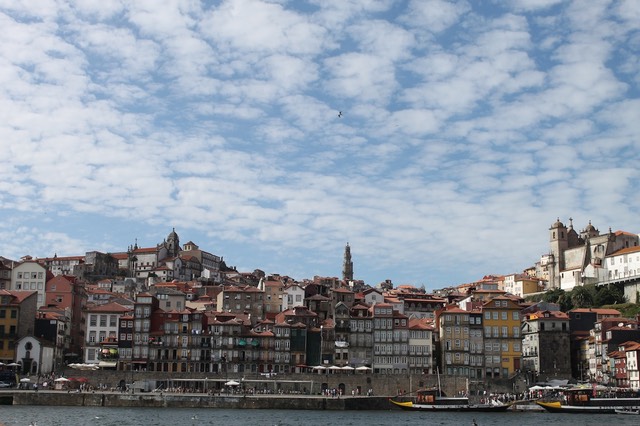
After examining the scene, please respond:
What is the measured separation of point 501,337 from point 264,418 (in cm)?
3671

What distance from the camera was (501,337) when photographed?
92125 mm

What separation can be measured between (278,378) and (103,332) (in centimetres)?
2281

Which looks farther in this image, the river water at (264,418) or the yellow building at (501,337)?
the yellow building at (501,337)

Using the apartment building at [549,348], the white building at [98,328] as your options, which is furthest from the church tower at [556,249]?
the white building at [98,328]

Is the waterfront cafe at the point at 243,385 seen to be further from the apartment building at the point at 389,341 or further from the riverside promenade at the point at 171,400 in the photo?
the apartment building at the point at 389,341

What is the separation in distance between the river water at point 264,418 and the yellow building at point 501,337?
15.5 meters

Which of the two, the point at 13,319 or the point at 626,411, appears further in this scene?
the point at 13,319

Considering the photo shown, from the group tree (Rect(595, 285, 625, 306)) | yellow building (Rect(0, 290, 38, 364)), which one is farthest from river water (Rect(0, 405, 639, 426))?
tree (Rect(595, 285, 625, 306))

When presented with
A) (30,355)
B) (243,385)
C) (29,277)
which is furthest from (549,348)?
(29,277)

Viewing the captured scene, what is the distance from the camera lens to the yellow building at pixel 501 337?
299 ft

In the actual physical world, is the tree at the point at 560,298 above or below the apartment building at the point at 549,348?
above

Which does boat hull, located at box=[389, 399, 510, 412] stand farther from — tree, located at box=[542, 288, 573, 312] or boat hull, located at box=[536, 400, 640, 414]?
tree, located at box=[542, 288, 573, 312]

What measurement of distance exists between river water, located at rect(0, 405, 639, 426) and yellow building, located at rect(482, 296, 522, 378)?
612 inches

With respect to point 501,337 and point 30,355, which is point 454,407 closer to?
point 501,337
